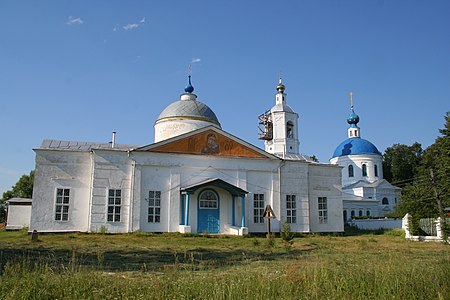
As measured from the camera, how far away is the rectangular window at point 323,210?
26734 millimetres

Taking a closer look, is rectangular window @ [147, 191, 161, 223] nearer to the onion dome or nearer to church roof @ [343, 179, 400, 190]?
the onion dome

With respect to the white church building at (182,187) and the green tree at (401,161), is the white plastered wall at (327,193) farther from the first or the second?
the green tree at (401,161)

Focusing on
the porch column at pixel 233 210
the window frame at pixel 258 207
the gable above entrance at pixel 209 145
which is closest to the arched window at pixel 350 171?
the gable above entrance at pixel 209 145

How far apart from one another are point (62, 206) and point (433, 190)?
22879 millimetres

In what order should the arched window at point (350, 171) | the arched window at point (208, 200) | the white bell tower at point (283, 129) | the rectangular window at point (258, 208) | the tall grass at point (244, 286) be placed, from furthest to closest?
the arched window at point (350, 171) < the white bell tower at point (283, 129) < the rectangular window at point (258, 208) < the arched window at point (208, 200) < the tall grass at point (244, 286)

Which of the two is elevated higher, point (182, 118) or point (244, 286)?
point (182, 118)

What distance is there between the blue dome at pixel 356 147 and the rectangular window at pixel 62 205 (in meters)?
34.6

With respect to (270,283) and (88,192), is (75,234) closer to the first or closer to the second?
(88,192)

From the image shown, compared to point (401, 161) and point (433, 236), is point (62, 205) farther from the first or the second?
point (401, 161)

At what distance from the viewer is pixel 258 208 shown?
24.8 m

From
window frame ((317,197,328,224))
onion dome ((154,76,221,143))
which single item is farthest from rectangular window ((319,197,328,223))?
onion dome ((154,76,221,143))

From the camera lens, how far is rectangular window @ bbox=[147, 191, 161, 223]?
73.5 feet

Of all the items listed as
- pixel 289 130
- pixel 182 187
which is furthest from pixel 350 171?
pixel 182 187

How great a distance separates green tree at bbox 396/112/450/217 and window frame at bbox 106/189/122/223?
1633 cm
